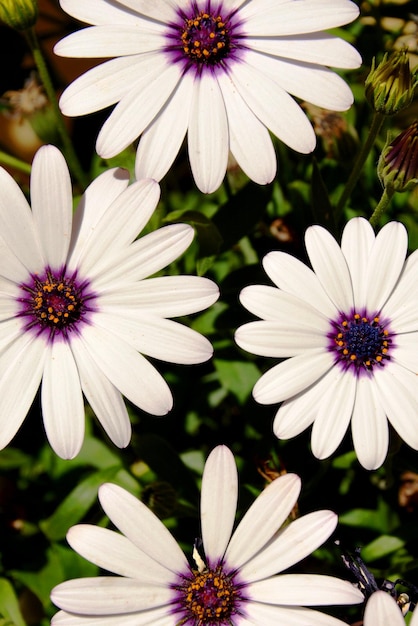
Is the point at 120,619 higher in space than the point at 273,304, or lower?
lower

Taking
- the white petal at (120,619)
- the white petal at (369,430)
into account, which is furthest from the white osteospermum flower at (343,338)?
the white petal at (120,619)

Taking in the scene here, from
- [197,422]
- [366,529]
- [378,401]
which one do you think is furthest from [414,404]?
[197,422]

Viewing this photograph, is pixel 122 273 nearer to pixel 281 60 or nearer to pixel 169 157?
pixel 169 157

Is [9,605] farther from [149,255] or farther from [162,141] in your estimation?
[162,141]

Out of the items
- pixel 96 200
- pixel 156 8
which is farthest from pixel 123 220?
pixel 156 8

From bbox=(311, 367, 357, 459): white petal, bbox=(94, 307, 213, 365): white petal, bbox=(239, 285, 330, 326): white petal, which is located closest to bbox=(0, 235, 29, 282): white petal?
bbox=(94, 307, 213, 365): white petal

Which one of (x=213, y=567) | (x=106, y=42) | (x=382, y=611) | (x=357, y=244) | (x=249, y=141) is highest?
(x=106, y=42)

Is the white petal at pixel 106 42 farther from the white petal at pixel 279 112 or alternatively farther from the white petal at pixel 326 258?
the white petal at pixel 326 258
